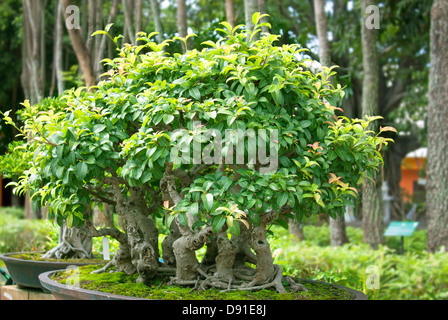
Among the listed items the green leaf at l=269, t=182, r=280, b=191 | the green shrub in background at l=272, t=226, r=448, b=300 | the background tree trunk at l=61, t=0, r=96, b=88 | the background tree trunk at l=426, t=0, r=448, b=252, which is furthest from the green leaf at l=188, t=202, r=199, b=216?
the background tree trunk at l=426, t=0, r=448, b=252

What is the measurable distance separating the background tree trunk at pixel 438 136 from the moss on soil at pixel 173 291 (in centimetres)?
428

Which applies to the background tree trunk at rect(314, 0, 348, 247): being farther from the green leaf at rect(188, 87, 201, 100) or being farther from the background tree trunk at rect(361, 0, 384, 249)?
the green leaf at rect(188, 87, 201, 100)

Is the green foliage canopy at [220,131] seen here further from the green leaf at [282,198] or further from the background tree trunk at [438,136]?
the background tree trunk at [438,136]

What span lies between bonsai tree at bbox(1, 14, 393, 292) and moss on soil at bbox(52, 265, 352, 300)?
0.29 ft

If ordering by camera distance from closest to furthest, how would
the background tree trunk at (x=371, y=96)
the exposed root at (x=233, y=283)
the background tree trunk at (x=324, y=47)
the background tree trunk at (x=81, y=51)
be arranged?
the exposed root at (x=233, y=283) < the background tree trunk at (x=324, y=47) < the background tree trunk at (x=81, y=51) < the background tree trunk at (x=371, y=96)

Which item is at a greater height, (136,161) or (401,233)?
(136,161)

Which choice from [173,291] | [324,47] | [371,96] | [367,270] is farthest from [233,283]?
[371,96]

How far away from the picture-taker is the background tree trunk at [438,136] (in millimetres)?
6594

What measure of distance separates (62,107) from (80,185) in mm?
1189

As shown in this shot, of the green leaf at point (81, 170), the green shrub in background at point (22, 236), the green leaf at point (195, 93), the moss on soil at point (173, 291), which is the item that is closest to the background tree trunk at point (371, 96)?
the moss on soil at point (173, 291)

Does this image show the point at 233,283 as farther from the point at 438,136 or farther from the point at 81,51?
the point at 438,136

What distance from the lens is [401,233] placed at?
5742 millimetres

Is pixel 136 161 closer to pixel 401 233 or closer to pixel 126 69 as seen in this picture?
pixel 126 69
